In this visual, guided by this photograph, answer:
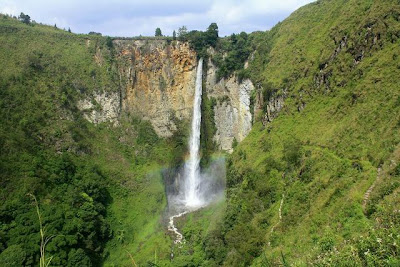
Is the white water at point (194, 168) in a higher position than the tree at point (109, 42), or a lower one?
lower

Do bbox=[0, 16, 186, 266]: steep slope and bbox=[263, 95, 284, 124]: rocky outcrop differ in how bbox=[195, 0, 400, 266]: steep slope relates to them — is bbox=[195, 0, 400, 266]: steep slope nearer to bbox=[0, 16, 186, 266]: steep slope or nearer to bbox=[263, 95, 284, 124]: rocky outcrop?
bbox=[263, 95, 284, 124]: rocky outcrop

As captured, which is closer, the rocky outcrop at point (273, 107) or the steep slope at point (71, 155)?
the steep slope at point (71, 155)

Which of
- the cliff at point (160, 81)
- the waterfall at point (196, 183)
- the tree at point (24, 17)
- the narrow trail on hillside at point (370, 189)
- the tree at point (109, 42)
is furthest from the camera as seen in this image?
the tree at point (24, 17)

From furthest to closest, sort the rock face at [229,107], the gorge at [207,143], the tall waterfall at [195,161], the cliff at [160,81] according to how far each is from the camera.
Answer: the cliff at [160,81], the rock face at [229,107], the tall waterfall at [195,161], the gorge at [207,143]

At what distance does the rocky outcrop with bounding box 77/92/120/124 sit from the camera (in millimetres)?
42812

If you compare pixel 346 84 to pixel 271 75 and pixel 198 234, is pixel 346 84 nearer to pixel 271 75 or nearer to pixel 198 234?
pixel 271 75

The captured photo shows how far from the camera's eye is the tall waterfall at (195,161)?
1545 inches

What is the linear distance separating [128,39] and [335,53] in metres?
29.5

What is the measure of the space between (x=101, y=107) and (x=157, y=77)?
8.65 meters

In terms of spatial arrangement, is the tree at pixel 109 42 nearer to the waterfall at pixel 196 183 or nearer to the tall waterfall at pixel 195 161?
the tall waterfall at pixel 195 161

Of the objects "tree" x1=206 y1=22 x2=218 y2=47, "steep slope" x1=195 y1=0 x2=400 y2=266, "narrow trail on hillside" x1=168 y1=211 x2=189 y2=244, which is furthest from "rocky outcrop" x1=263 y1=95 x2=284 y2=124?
"tree" x1=206 y1=22 x2=218 y2=47

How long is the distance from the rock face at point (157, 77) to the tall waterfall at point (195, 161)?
101 cm

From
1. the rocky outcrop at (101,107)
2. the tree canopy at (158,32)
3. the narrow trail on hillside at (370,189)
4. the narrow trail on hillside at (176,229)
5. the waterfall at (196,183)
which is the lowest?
the narrow trail on hillside at (176,229)

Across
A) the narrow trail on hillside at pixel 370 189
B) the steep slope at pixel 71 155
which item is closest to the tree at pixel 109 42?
the steep slope at pixel 71 155
